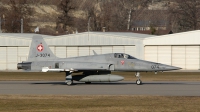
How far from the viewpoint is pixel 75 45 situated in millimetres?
61594

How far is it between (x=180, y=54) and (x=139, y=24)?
233 ft

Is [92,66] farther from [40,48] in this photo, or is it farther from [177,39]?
[177,39]

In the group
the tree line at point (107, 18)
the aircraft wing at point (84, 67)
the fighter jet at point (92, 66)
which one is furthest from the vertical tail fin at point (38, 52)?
the tree line at point (107, 18)

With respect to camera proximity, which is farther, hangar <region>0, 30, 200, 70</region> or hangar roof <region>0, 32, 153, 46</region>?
hangar roof <region>0, 32, 153, 46</region>

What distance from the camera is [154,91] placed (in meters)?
29.6

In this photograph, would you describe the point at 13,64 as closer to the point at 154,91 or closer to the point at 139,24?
the point at 154,91

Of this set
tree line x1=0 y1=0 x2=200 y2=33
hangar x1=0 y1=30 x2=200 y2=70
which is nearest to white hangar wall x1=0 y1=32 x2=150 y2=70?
hangar x1=0 y1=30 x2=200 y2=70

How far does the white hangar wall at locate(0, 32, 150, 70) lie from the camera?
60.3m

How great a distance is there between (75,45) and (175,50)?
11.3m

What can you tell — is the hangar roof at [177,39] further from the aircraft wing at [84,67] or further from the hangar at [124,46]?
the aircraft wing at [84,67]

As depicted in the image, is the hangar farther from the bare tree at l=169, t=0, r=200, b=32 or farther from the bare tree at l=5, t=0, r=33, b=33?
the bare tree at l=169, t=0, r=200, b=32

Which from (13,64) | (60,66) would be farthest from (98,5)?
(60,66)

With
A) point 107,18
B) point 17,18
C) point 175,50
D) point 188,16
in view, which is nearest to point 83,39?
point 175,50

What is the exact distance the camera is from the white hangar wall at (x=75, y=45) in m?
60.3
